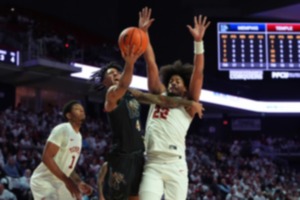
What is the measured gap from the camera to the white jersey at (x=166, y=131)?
439cm

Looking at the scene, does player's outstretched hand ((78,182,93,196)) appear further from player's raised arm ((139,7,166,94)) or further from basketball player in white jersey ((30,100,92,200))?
player's raised arm ((139,7,166,94))

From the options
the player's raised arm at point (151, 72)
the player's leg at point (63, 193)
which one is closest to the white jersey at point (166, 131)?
the player's raised arm at point (151, 72)

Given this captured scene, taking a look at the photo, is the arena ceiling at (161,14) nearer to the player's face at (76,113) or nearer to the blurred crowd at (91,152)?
the blurred crowd at (91,152)

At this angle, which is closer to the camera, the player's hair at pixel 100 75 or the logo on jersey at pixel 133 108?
the logo on jersey at pixel 133 108

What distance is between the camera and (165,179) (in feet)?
14.1

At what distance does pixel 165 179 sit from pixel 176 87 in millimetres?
862

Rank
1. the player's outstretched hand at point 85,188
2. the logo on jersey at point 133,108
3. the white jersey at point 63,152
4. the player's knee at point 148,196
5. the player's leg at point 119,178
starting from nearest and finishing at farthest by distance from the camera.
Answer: the player's knee at point 148,196 < the player's leg at point 119,178 < the logo on jersey at point 133,108 < the player's outstretched hand at point 85,188 < the white jersey at point 63,152

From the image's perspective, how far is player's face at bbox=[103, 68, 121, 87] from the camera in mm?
4449

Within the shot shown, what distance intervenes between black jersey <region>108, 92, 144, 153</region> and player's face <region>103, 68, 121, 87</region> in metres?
0.16

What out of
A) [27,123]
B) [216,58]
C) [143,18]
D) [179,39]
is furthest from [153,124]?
[179,39]

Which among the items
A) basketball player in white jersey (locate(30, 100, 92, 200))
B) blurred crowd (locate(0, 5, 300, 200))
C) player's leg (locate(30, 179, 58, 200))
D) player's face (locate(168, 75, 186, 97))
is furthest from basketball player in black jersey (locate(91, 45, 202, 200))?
blurred crowd (locate(0, 5, 300, 200))

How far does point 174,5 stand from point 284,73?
6853 mm

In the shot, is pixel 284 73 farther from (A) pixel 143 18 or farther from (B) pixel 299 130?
(A) pixel 143 18

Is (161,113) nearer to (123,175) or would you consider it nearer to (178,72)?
(178,72)
